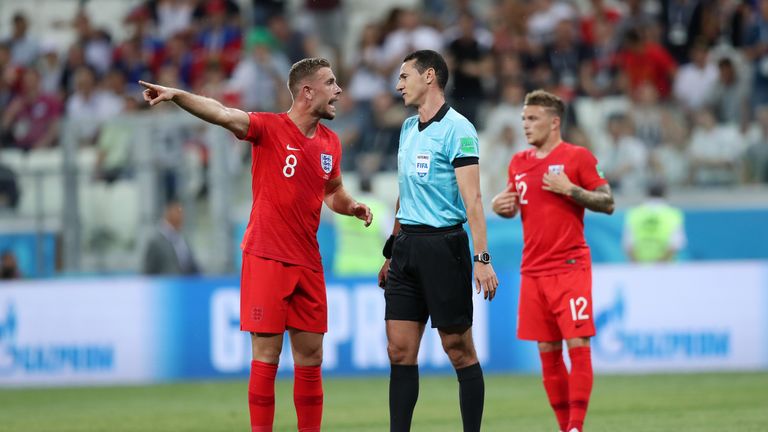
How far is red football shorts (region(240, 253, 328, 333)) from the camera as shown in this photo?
319 inches

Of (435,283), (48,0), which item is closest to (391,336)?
(435,283)

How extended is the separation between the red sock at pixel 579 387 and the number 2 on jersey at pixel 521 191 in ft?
3.70

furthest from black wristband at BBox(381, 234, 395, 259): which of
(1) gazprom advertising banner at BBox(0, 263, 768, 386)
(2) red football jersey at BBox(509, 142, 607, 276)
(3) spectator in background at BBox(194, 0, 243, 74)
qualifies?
(3) spectator in background at BBox(194, 0, 243, 74)

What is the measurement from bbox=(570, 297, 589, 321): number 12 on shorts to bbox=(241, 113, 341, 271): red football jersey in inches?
74.9

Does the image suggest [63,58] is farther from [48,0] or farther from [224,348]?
[224,348]

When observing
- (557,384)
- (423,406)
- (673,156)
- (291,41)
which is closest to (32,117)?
(291,41)

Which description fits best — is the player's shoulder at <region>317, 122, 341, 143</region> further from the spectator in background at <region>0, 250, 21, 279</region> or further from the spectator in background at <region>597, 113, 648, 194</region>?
the spectator in background at <region>0, 250, 21, 279</region>

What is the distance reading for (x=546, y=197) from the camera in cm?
927

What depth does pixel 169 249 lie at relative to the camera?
52.9 ft

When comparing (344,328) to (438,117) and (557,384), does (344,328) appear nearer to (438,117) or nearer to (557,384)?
(557,384)

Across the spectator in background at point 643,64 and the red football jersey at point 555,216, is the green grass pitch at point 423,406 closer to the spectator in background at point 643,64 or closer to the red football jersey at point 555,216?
the red football jersey at point 555,216

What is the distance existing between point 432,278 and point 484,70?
10826 mm

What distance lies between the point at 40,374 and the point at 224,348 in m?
2.17

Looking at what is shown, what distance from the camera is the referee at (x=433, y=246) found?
8.02 metres
